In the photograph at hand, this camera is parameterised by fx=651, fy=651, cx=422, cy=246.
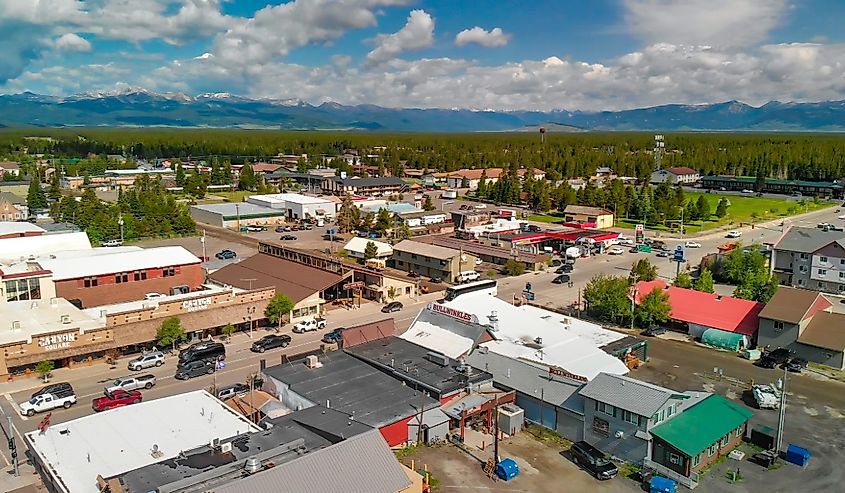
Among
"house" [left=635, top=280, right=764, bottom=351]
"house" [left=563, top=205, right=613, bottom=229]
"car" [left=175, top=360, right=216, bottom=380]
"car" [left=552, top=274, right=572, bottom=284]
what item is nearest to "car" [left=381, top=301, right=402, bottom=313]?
"car" [left=175, top=360, right=216, bottom=380]

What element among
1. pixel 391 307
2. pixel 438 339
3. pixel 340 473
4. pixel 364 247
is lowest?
pixel 391 307

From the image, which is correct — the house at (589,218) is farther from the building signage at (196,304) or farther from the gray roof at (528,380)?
the building signage at (196,304)

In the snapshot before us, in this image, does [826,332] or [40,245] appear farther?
[40,245]

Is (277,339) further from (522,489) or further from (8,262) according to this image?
(8,262)

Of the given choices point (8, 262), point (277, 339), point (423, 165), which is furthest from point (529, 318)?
point (423, 165)

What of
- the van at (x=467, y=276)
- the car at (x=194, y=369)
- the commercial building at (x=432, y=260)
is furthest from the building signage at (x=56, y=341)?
the van at (x=467, y=276)

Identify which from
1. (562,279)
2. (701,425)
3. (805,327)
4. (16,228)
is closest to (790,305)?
(805,327)

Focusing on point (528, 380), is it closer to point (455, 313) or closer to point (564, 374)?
point (564, 374)
